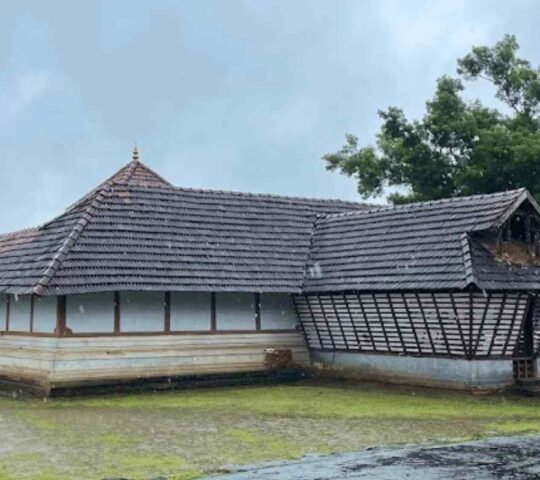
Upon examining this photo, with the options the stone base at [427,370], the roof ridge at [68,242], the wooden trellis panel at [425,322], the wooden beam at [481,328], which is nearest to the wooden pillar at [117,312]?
the roof ridge at [68,242]

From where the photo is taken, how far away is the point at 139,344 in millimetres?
15297

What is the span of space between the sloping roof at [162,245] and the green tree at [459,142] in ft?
33.5

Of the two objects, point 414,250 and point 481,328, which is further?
point 414,250

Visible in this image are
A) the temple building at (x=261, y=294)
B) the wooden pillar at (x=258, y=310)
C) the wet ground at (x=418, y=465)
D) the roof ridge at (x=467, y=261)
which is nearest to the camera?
the wet ground at (x=418, y=465)

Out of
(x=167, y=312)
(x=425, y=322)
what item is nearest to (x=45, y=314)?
(x=167, y=312)

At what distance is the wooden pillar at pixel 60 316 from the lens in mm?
14375

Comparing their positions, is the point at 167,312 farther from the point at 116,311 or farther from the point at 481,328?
the point at 481,328

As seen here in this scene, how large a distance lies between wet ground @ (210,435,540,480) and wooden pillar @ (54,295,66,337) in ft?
23.8

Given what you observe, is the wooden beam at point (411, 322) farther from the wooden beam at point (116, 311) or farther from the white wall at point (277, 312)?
the wooden beam at point (116, 311)

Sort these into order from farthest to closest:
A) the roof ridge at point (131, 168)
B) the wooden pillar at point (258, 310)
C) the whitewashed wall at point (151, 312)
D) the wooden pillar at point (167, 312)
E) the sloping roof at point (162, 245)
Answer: the roof ridge at point (131, 168) < the wooden pillar at point (258, 310) < the wooden pillar at point (167, 312) < the whitewashed wall at point (151, 312) < the sloping roof at point (162, 245)

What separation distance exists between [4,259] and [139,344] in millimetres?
3725

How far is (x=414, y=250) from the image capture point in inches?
620

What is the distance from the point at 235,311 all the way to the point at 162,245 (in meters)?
2.08

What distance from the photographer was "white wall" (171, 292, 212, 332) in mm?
15867
